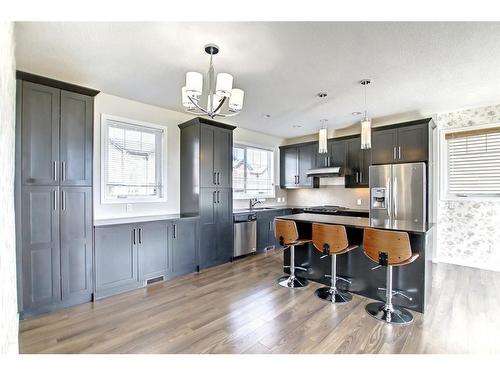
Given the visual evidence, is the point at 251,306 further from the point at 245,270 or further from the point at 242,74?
the point at 242,74

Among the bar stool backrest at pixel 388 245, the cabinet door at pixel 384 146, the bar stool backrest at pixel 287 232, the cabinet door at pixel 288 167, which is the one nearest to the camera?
the bar stool backrest at pixel 388 245

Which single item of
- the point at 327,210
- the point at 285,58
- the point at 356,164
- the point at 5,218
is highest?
the point at 285,58

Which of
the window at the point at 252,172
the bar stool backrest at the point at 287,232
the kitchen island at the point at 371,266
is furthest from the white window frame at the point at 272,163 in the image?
the bar stool backrest at the point at 287,232

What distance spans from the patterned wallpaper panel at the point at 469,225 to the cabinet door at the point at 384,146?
0.84 metres

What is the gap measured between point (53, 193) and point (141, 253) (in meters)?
1.26

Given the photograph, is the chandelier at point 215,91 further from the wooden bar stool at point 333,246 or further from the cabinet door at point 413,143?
the cabinet door at point 413,143

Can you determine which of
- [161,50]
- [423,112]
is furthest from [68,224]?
[423,112]

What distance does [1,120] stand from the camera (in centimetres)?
149

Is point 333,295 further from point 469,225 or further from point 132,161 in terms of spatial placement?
point 132,161

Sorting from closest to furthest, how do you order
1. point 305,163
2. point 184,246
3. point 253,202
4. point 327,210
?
point 184,246 → point 327,210 → point 253,202 → point 305,163

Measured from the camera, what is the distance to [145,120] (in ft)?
13.2

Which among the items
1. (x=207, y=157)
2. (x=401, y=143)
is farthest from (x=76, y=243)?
(x=401, y=143)

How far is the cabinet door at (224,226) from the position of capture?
4.35 metres

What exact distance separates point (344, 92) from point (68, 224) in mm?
3878
